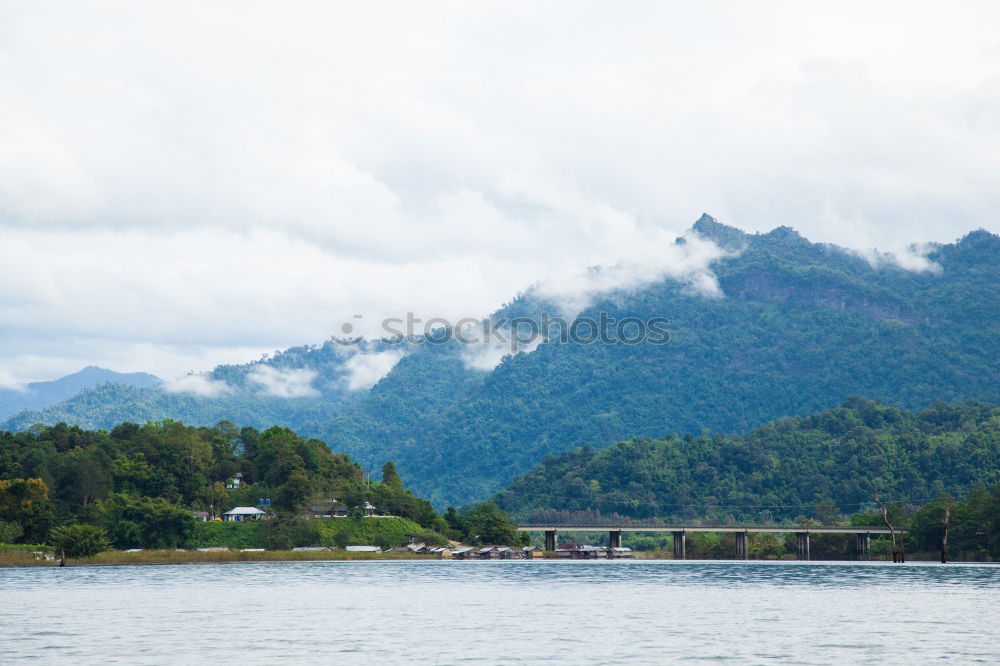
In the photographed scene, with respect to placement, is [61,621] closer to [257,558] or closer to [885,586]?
[885,586]

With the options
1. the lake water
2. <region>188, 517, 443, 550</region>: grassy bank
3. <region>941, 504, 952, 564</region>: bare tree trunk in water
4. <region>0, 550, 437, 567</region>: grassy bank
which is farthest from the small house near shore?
<region>941, 504, 952, 564</region>: bare tree trunk in water

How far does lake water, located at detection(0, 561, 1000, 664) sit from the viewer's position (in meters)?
62.2

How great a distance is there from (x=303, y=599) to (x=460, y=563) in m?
89.1

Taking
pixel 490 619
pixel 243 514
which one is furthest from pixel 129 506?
pixel 490 619

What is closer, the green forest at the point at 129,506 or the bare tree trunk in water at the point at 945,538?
the green forest at the point at 129,506

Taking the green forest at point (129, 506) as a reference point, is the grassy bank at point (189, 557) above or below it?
below

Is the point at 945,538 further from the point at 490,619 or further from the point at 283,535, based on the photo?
the point at 490,619

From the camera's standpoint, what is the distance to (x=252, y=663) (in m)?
58.9

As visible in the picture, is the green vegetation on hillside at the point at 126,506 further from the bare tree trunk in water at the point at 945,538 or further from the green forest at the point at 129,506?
the bare tree trunk in water at the point at 945,538

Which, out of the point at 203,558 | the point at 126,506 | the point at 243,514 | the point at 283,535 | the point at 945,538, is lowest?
the point at 203,558

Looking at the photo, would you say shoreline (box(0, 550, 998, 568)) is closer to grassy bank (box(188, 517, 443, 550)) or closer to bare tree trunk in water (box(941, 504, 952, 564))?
bare tree trunk in water (box(941, 504, 952, 564))

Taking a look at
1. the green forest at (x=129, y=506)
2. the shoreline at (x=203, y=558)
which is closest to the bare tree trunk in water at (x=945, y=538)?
the shoreline at (x=203, y=558)

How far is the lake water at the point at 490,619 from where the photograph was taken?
204 feet

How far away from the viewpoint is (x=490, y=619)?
81.9 m
